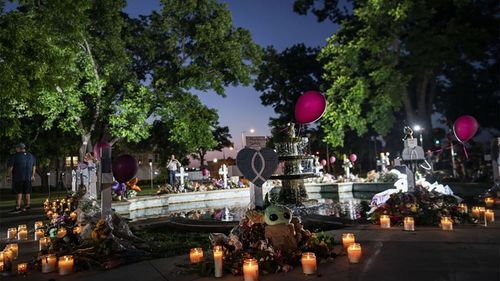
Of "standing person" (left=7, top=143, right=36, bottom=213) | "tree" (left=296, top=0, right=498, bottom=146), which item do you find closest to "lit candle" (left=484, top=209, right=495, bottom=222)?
"standing person" (left=7, top=143, right=36, bottom=213)

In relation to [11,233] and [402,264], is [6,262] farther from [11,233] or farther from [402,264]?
[402,264]

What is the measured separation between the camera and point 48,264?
5.57 metres

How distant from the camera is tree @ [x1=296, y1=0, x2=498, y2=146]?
22.0 meters

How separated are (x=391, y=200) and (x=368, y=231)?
4.76ft

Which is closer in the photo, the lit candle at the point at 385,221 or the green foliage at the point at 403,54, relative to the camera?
the lit candle at the point at 385,221

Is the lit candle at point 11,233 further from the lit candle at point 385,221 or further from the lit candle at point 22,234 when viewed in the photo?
the lit candle at point 385,221

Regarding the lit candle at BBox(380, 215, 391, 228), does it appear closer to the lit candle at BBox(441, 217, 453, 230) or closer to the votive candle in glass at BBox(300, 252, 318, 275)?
the lit candle at BBox(441, 217, 453, 230)

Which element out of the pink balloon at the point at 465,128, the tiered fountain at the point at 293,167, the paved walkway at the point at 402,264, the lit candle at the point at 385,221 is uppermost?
the pink balloon at the point at 465,128

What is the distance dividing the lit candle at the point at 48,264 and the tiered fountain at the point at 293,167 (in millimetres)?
7244

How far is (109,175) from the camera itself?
686 cm

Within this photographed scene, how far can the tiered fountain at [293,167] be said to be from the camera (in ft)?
39.8

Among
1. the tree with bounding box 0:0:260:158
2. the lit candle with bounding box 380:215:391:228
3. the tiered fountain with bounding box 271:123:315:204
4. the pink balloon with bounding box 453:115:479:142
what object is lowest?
the lit candle with bounding box 380:215:391:228

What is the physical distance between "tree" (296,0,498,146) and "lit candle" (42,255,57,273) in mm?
21691

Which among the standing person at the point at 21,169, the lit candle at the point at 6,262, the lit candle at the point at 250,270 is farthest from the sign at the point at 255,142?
the standing person at the point at 21,169
